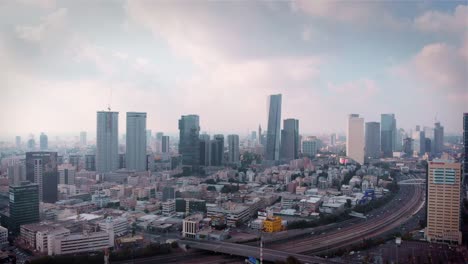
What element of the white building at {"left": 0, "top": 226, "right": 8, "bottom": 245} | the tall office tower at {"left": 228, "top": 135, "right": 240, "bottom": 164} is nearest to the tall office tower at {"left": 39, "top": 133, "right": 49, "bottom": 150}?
the white building at {"left": 0, "top": 226, "right": 8, "bottom": 245}

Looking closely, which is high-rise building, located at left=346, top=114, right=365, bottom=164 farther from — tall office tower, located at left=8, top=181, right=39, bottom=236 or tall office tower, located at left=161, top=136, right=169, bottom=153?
tall office tower, located at left=8, top=181, right=39, bottom=236

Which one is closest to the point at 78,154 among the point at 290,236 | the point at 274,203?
the point at 274,203

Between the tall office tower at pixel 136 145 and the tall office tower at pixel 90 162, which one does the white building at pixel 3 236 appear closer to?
the tall office tower at pixel 90 162

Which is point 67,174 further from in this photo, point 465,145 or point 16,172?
point 465,145

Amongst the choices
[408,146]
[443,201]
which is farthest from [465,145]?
[408,146]

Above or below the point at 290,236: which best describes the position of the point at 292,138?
above

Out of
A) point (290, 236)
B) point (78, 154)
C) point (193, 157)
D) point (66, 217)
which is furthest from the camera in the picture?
point (193, 157)

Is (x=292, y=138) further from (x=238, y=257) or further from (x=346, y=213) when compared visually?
(x=238, y=257)

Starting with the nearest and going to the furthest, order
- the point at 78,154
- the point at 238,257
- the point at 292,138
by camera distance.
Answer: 1. the point at 238,257
2. the point at 78,154
3. the point at 292,138
